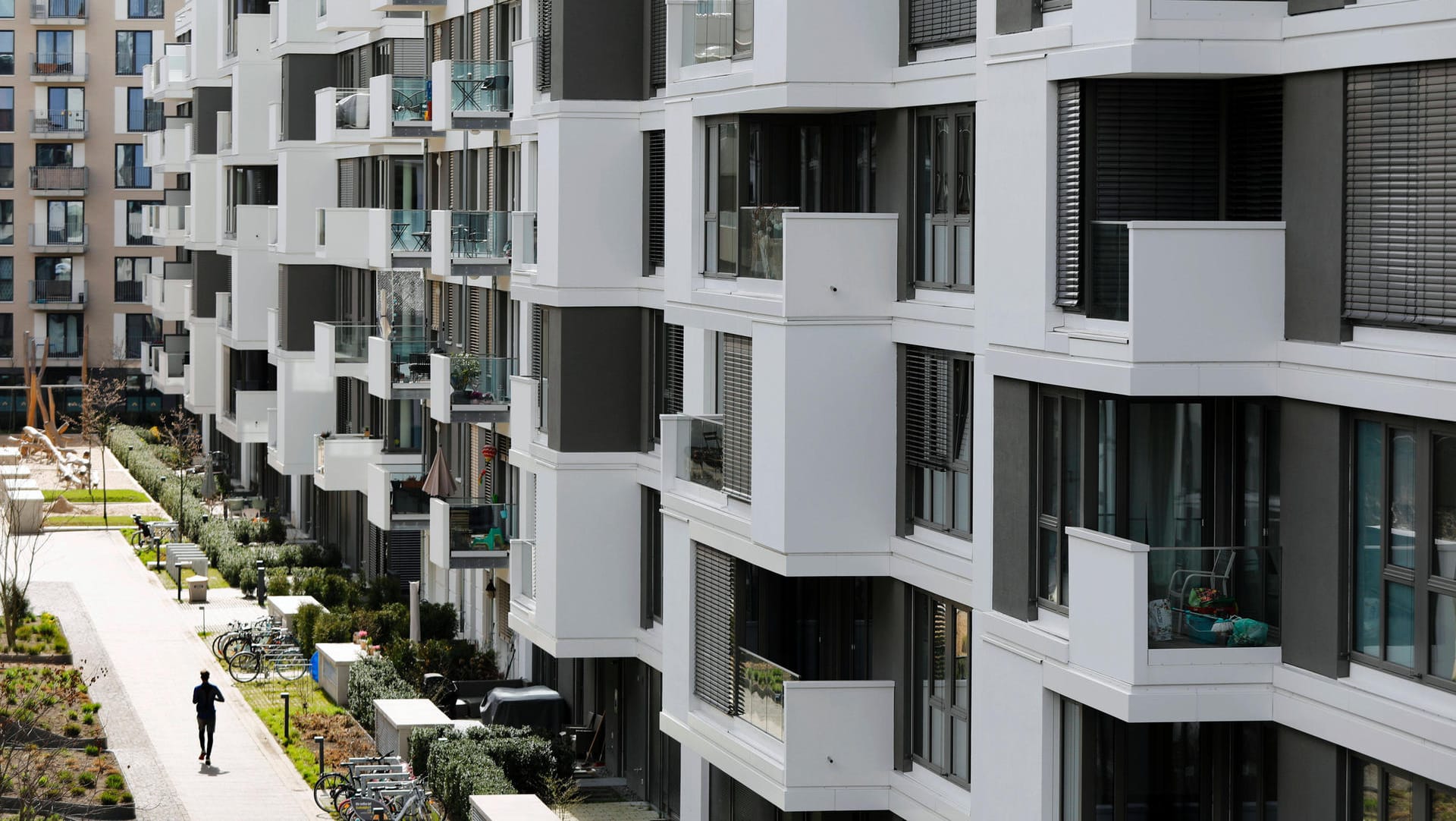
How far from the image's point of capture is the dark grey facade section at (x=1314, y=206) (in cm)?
1473

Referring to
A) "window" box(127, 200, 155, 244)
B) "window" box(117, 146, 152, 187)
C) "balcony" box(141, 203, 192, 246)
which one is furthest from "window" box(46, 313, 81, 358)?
"balcony" box(141, 203, 192, 246)

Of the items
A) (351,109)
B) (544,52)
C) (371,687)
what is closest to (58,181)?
(351,109)

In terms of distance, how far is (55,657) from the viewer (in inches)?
1582

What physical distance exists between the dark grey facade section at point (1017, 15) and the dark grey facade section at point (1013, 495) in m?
2.96

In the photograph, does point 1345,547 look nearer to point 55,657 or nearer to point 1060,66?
point 1060,66

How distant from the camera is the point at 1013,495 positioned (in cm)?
1775

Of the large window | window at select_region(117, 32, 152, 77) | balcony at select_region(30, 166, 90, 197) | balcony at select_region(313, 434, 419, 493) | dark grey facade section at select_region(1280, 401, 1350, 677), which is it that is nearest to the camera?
the large window

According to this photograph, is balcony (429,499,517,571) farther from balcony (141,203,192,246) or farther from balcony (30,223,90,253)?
balcony (30,223,90,253)

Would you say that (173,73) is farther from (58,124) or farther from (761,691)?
(761,691)

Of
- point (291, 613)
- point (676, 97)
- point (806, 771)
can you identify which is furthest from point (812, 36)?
point (291, 613)

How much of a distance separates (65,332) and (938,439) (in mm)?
76266

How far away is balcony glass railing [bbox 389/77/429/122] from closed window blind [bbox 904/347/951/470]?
21.0 m

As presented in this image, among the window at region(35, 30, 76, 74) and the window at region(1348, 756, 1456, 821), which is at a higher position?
the window at region(35, 30, 76, 74)

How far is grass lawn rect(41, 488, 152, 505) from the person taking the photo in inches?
2549
